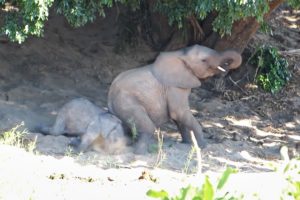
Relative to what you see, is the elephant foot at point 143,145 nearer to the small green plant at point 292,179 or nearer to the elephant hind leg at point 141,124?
the elephant hind leg at point 141,124

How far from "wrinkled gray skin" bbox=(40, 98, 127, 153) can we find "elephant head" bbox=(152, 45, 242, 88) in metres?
0.85

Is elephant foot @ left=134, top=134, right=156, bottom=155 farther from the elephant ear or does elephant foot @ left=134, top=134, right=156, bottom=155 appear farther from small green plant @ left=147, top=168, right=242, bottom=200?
small green plant @ left=147, top=168, right=242, bottom=200

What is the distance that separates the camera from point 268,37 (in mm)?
13102

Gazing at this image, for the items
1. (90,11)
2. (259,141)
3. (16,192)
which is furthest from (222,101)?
(16,192)

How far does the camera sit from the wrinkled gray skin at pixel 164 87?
823cm

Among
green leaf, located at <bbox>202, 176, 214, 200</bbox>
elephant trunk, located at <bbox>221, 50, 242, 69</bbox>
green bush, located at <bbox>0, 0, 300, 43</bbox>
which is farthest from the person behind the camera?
elephant trunk, located at <bbox>221, 50, 242, 69</bbox>

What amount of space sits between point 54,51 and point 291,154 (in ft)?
14.0

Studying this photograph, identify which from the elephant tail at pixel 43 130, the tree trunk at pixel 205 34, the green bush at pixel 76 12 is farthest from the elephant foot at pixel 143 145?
the tree trunk at pixel 205 34

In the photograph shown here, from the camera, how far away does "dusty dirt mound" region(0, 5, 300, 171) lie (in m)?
8.08

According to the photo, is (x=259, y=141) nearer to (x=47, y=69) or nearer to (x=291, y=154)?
(x=291, y=154)

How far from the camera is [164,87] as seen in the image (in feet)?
27.4

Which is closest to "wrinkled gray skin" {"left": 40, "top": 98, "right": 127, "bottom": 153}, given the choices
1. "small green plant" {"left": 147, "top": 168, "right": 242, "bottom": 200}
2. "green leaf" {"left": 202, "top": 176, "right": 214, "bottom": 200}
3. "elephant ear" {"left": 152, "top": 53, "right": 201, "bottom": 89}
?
"elephant ear" {"left": 152, "top": 53, "right": 201, "bottom": 89}

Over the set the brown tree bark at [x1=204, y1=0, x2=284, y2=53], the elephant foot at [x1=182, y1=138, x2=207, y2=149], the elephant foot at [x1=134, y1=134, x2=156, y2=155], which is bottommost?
the elephant foot at [x1=182, y1=138, x2=207, y2=149]

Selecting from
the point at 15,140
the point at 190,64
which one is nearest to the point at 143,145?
the point at 190,64
